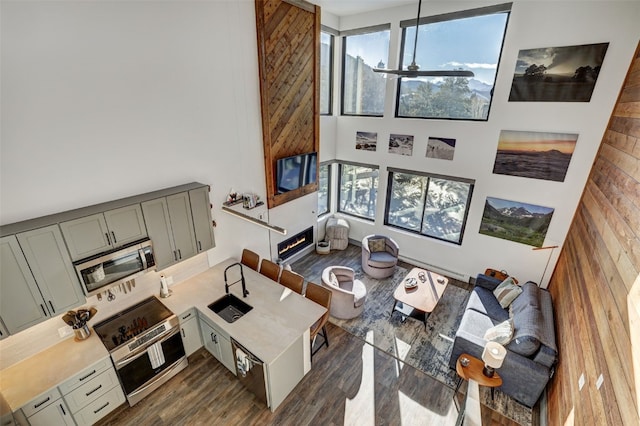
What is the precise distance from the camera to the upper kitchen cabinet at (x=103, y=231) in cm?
315

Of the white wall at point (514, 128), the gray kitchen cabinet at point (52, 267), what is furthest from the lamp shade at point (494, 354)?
the gray kitchen cabinet at point (52, 267)

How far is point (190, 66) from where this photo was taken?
4105 mm

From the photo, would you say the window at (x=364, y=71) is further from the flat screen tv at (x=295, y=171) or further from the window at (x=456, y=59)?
the flat screen tv at (x=295, y=171)

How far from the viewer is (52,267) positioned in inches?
119

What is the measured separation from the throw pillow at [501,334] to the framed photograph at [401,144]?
387cm

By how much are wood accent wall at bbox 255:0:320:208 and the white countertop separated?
1.99m

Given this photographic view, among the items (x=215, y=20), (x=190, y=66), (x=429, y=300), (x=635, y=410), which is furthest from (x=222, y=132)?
(x=635, y=410)

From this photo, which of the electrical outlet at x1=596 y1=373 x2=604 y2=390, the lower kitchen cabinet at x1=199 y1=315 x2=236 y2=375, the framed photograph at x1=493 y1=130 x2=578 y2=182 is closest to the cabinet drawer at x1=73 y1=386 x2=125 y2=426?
the lower kitchen cabinet at x1=199 y1=315 x2=236 y2=375

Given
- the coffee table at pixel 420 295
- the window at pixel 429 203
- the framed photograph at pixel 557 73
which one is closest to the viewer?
the framed photograph at pixel 557 73

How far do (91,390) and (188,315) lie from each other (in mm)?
1285

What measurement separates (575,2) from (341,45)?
4.39 meters

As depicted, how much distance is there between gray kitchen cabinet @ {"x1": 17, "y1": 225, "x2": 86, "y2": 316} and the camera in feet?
9.47

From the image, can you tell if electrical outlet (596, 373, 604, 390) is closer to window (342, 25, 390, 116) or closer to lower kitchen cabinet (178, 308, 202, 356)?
lower kitchen cabinet (178, 308, 202, 356)

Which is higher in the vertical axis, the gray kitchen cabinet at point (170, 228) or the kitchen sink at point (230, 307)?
the gray kitchen cabinet at point (170, 228)
